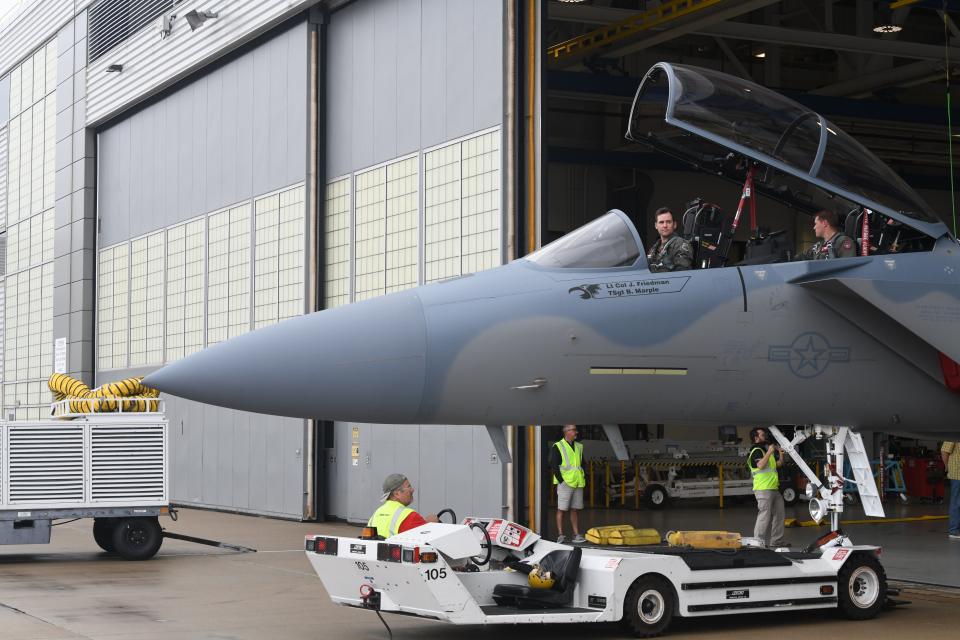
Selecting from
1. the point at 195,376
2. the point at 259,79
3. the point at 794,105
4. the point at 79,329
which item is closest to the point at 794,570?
the point at 794,105

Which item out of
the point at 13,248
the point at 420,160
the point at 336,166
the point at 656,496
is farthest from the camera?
the point at 13,248

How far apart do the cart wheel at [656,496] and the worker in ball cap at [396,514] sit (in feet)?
47.4

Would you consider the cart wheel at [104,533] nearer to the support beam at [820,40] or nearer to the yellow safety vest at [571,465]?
the yellow safety vest at [571,465]

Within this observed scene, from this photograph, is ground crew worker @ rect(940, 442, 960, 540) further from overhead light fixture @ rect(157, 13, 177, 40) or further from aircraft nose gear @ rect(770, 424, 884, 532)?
overhead light fixture @ rect(157, 13, 177, 40)

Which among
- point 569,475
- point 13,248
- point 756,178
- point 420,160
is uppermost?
point 13,248

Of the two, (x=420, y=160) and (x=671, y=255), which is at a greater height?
(x=420, y=160)

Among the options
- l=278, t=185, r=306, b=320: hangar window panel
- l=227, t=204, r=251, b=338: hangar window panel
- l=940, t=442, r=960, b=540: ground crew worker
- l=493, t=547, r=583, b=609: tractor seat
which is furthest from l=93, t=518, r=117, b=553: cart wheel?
l=940, t=442, r=960, b=540: ground crew worker

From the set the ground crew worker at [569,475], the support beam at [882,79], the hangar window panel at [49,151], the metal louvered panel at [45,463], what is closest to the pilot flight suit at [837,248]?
the ground crew worker at [569,475]

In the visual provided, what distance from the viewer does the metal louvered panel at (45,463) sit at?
47.8ft

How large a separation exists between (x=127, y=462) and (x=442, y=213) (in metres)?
5.47

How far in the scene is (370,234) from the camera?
19.2 meters

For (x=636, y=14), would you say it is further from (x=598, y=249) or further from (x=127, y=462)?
(x=598, y=249)

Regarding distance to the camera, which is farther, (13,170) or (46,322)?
(13,170)

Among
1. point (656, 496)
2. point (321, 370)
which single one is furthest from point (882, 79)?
point (321, 370)
